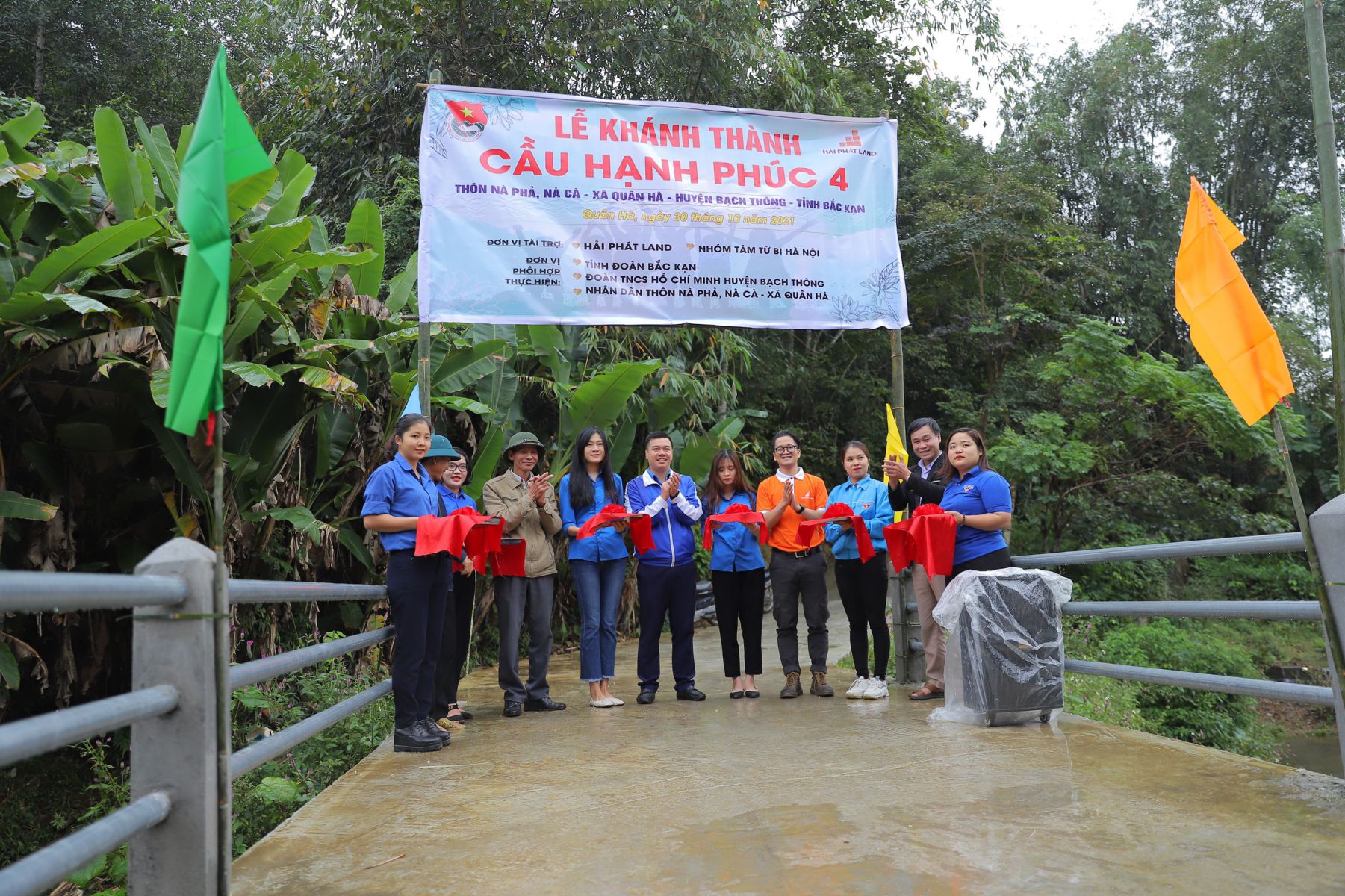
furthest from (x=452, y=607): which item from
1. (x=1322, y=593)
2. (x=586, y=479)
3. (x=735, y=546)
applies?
(x=1322, y=593)

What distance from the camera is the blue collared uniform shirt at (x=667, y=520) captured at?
6695 millimetres

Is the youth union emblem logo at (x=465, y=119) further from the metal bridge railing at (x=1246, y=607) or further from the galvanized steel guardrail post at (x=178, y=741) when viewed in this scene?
→ the galvanized steel guardrail post at (x=178, y=741)

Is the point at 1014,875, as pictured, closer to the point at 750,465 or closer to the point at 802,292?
the point at 802,292

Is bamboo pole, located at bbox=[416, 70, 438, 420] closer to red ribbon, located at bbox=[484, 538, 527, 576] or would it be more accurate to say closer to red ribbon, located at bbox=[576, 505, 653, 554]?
red ribbon, located at bbox=[484, 538, 527, 576]

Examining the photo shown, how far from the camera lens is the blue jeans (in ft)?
21.6

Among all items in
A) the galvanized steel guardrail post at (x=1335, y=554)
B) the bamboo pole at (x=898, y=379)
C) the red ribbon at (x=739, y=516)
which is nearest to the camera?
the galvanized steel guardrail post at (x=1335, y=554)

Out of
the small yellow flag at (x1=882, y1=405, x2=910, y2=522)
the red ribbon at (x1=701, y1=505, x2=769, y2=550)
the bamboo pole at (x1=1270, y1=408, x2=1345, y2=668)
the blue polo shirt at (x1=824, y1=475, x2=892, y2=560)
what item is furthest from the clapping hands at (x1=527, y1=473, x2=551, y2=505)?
the bamboo pole at (x1=1270, y1=408, x2=1345, y2=668)

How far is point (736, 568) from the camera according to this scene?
6.81 meters

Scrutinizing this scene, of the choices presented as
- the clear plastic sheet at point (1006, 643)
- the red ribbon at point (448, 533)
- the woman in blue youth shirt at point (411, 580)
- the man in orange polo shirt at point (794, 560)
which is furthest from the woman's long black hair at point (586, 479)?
the clear plastic sheet at point (1006, 643)

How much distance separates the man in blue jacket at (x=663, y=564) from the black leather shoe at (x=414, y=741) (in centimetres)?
177

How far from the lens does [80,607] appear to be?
6.97 feet

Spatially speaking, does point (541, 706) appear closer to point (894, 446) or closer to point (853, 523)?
point (853, 523)

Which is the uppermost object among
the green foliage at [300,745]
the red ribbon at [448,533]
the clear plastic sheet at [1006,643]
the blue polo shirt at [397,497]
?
the blue polo shirt at [397,497]

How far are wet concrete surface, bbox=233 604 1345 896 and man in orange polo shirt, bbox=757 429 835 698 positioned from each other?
3.99 feet
